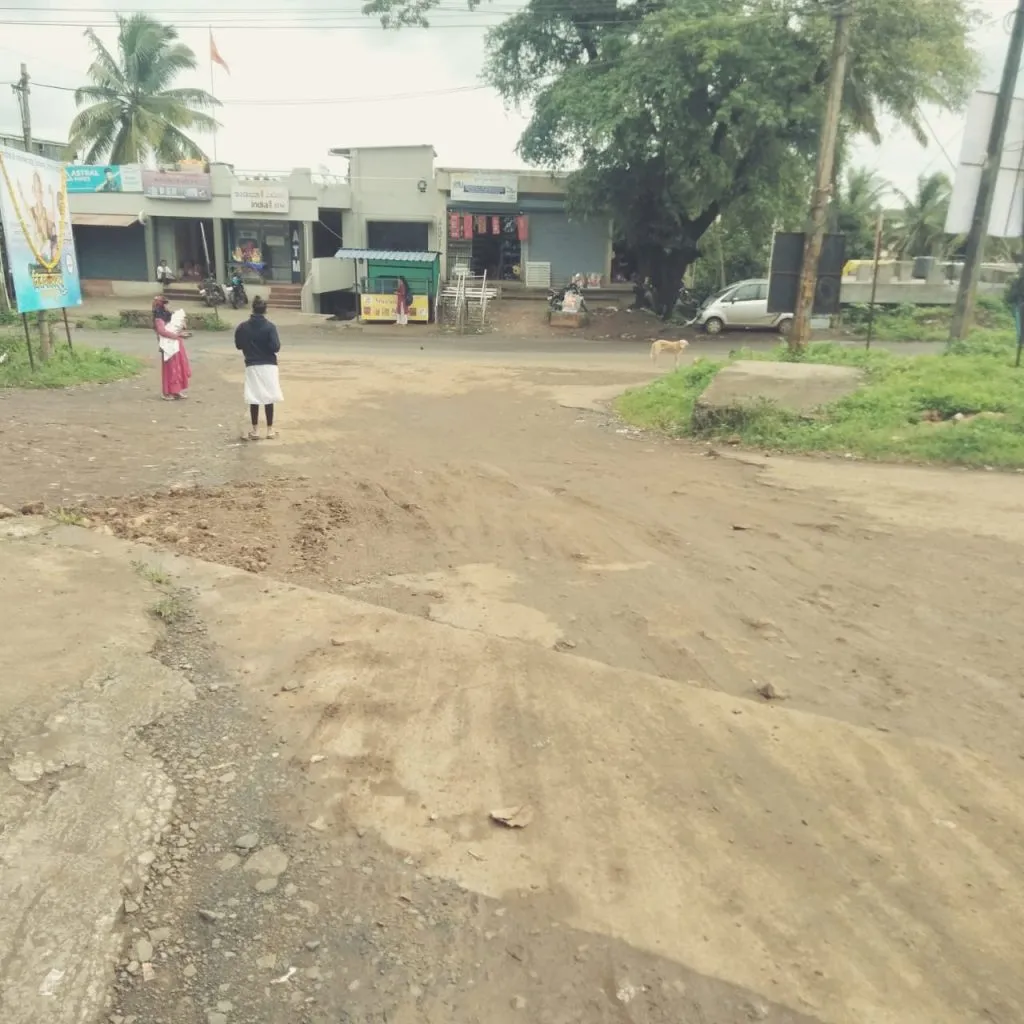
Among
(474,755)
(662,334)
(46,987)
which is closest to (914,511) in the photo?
(474,755)

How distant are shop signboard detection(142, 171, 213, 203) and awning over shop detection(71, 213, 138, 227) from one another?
1189 mm

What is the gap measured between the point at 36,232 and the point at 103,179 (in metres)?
22.0

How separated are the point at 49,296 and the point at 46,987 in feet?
44.8

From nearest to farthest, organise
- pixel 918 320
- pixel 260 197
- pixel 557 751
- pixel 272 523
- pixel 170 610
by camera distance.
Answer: pixel 557 751 < pixel 170 610 < pixel 272 523 < pixel 918 320 < pixel 260 197

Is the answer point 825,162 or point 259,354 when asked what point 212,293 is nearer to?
point 825,162

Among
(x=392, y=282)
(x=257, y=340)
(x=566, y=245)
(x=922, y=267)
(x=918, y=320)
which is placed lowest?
(x=918, y=320)

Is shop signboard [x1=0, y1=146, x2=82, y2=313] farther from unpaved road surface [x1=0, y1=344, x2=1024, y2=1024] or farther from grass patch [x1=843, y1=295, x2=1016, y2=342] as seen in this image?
grass patch [x1=843, y1=295, x2=1016, y2=342]

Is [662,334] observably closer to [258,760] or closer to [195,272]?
[195,272]

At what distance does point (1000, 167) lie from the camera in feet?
47.8

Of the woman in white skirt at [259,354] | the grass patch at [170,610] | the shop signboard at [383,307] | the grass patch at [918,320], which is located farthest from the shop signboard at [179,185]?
the grass patch at [170,610]

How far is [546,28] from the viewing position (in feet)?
87.6

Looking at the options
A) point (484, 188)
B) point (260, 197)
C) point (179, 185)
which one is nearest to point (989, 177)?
point (484, 188)

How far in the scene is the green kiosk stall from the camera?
2861cm

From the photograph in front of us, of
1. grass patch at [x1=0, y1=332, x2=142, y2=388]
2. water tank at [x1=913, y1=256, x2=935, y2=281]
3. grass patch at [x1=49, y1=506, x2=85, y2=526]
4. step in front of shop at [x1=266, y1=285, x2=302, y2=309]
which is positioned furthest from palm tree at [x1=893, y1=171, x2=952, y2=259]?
grass patch at [x1=49, y1=506, x2=85, y2=526]
